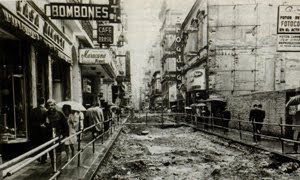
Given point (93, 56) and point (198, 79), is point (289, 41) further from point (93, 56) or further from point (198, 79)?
point (198, 79)

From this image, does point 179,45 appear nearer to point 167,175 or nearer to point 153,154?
point 153,154

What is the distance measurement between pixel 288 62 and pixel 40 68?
79.6 ft

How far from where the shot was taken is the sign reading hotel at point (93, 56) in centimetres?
1805

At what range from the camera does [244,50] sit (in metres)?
28.7

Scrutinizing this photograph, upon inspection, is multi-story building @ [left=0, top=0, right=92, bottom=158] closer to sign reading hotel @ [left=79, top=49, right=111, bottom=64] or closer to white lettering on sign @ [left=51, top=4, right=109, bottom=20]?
white lettering on sign @ [left=51, top=4, right=109, bottom=20]

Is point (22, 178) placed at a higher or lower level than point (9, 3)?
lower

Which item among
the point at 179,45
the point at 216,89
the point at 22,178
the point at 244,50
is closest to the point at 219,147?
the point at 22,178

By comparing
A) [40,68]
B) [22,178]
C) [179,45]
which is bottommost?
[22,178]

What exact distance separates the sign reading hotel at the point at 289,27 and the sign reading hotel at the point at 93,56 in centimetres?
977

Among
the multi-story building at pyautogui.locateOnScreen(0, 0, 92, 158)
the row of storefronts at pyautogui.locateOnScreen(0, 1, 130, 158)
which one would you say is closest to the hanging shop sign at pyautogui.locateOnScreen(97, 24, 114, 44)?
the row of storefronts at pyautogui.locateOnScreen(0, 1, 130, 158)

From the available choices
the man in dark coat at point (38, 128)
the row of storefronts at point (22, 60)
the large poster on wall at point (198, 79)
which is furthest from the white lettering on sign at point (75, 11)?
the large poster on wall at point (198, 79)

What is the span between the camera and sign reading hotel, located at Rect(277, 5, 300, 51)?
11.3 meters

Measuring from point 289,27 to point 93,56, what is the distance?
10.8 meters

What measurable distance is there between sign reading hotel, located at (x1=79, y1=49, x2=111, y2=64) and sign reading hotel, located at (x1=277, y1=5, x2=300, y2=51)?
A: 32.0 feet
